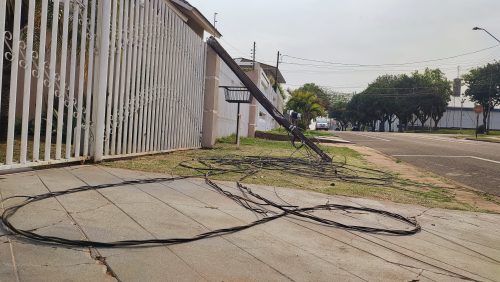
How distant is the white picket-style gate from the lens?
13.6 feet

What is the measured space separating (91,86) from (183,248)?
3.38 meters

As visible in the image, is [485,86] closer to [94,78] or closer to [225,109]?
[225,109]

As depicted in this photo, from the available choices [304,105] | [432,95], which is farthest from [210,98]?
[432,95]

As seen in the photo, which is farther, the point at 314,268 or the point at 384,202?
the point at 384,202

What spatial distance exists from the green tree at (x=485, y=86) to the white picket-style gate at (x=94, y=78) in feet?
195

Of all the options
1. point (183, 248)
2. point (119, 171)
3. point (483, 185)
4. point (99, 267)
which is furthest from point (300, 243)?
point (483, 185)

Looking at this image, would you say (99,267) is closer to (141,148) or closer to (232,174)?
(232,174)

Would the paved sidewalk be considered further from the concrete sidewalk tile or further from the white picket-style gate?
the white picket-style gate

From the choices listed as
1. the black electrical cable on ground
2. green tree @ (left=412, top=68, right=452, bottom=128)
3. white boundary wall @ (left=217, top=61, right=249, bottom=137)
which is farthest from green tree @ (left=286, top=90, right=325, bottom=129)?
green tree @ (left=412, top=68, right=452, bottom=128)

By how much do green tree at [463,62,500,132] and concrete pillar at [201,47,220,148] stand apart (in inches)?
2245

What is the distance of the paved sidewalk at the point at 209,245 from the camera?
84.1 inches

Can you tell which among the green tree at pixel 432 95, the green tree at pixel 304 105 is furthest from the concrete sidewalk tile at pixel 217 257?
the green tree at pixel 432 95

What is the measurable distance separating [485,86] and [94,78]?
6469 cm

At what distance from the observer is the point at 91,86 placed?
5180mm
